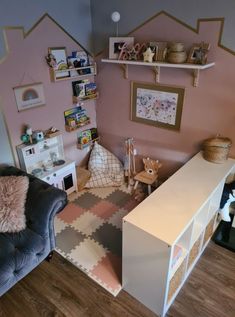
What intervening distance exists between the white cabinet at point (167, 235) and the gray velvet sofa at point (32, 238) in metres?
0.67

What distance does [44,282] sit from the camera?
206 centimetres

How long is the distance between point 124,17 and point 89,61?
0.66 metres

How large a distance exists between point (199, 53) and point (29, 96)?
1704 mm

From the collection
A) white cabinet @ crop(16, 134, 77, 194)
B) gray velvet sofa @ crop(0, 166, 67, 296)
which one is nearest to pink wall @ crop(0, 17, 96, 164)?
white cabinet @ crop(16, 134, 77, 194)

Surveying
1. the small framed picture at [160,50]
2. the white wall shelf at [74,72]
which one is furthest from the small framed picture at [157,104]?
the white wall shelf at [74,72]

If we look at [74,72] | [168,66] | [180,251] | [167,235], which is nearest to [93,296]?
[180,251]

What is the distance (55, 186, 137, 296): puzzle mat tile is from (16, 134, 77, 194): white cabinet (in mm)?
271

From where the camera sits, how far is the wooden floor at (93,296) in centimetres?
183

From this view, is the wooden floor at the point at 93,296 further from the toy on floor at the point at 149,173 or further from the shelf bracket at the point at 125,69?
the shelf bracket at the point at 125,69

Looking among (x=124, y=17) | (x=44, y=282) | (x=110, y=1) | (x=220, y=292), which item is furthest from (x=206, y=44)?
(x=44, y=282)

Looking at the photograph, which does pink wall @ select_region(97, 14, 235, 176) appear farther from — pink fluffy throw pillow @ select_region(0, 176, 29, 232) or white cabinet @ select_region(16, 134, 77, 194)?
pink fluffy throw pillow @ select_region(0, 176, 29, 232)

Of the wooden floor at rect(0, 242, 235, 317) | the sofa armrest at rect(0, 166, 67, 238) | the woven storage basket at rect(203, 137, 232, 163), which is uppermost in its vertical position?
the woven storage basket at rect(203, 137, 232, 163)

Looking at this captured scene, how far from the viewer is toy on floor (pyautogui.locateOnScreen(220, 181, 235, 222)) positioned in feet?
7.70

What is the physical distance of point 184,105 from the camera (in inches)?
101
